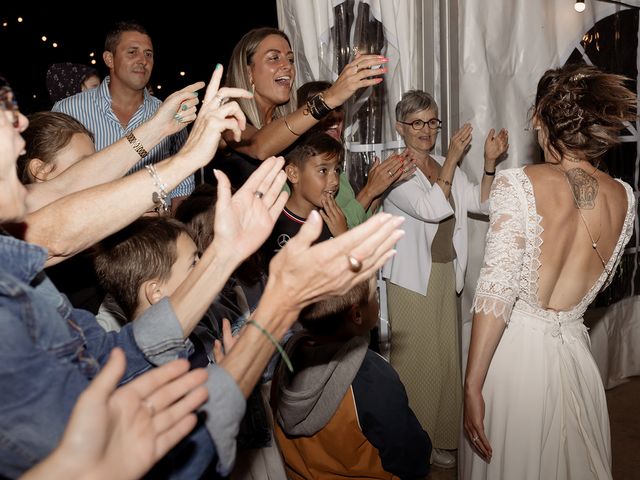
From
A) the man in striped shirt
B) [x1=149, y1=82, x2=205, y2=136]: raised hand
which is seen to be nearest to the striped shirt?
the man in striped shirt

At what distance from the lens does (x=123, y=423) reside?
2.67 feet

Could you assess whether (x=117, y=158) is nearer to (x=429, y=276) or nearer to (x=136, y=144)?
(x=136, y=144)

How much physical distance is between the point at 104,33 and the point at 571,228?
27.6ft

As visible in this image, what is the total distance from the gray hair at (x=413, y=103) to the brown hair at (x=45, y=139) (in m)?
1.73

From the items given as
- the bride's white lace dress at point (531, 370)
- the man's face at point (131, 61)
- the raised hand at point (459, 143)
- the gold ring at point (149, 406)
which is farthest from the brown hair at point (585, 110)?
the man's face at point (131, 61)

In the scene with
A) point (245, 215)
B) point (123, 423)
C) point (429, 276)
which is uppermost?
point (245, 215)

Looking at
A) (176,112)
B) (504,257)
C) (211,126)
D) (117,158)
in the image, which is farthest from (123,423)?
(504,257)

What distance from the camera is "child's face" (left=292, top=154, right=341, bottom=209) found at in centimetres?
267

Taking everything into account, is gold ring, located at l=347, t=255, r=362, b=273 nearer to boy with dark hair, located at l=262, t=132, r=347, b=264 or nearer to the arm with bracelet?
the arm with bracelet

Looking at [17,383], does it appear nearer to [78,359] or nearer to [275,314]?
[78,359]

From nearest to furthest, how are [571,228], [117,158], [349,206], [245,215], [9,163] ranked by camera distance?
[9,163] < [245,215] < [117,158] < [571,228] < [349,206]

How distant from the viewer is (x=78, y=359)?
978 mm

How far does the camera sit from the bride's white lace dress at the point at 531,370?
1.89 m

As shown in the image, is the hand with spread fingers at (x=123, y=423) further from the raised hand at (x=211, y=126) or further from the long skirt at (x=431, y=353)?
the long skirt at (x=431, y=353)
